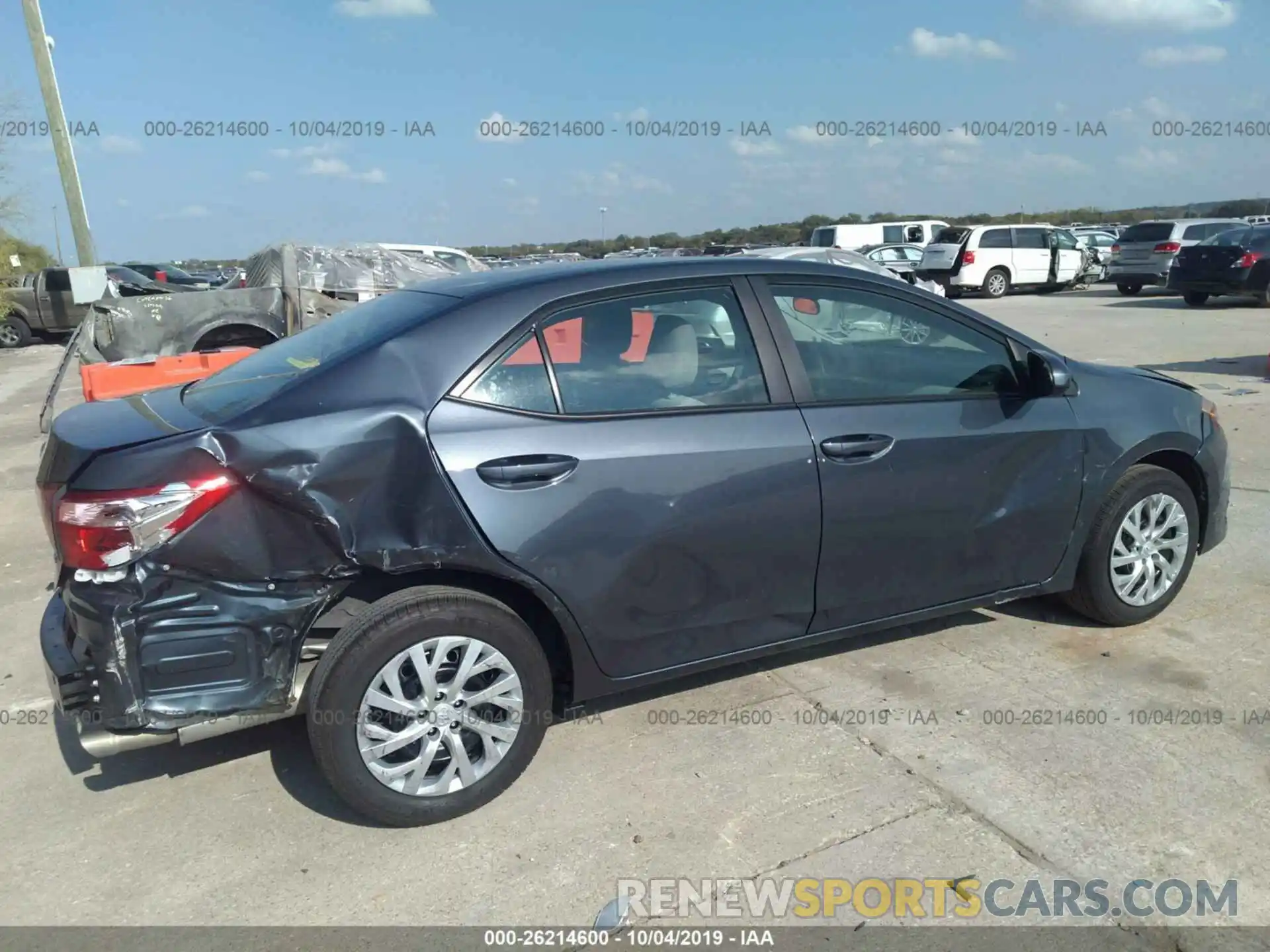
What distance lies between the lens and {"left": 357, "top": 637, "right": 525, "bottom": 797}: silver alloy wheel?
280 centimetres

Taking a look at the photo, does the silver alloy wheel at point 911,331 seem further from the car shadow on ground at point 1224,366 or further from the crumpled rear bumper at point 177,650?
the car shadow on ground at point 1224,366

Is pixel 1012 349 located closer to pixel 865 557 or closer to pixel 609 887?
pixel 865 557

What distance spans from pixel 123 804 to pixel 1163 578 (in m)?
4.23

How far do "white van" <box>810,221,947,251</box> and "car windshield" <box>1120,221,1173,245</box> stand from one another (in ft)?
21.1

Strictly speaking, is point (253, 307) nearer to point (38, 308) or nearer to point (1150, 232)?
point (38, 308)

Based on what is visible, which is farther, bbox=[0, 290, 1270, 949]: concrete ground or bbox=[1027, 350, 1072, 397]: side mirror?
bbox=[1027, 350, 1072, 397]: side mirror

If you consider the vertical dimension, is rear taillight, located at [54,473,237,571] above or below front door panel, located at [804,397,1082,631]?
above

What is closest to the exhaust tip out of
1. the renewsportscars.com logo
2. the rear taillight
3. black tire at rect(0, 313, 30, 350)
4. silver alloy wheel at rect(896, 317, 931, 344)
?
the rear taillight

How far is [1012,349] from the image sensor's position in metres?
3.77

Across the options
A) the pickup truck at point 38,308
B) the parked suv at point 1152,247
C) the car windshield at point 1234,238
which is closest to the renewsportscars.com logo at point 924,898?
the car windshield at point 1234,238

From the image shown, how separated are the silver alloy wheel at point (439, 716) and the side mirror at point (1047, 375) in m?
2.32

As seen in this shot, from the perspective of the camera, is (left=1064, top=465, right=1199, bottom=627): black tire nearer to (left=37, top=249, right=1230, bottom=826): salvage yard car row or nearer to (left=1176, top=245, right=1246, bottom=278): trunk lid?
(left=37, top=249, right=1230, bottom=826): salvage yard car row

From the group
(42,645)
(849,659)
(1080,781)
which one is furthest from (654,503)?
(42,645)

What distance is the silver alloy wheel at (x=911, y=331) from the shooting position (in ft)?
11.9
